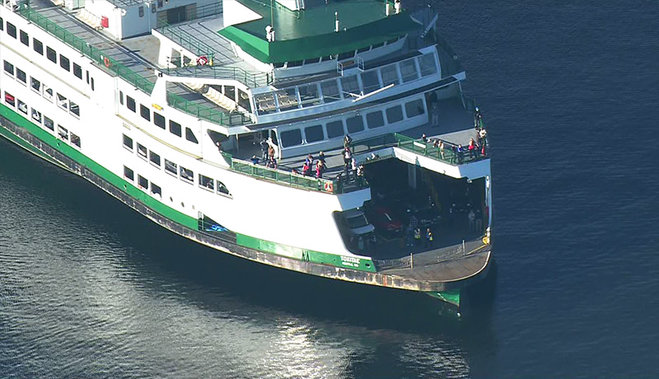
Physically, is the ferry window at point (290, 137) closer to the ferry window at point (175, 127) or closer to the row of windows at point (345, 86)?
the row of windows at point (345, 86)

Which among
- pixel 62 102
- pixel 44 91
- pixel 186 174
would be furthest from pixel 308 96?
pixel 44 91

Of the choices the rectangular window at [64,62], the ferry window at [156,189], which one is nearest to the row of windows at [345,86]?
the ferry window at [156,189]

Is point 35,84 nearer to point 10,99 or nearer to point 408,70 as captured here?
point 10,99

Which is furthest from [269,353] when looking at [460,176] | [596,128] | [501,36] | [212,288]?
[501,36]

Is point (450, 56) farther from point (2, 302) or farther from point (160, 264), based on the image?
point (2, 302)

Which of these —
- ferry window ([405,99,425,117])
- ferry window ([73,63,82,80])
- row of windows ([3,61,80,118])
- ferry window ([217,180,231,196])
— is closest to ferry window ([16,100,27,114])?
row of windows ([3,61,80,118])
